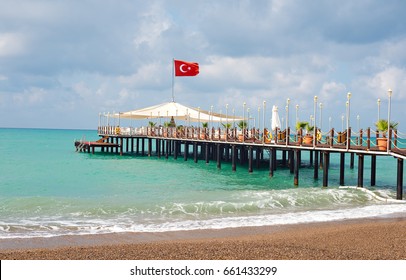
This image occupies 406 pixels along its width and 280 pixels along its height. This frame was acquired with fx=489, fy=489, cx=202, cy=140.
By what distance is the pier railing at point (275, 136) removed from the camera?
66.3 feet

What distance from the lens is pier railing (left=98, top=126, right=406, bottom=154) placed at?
20.2m

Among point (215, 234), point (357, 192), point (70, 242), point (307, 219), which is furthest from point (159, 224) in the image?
point (357, 192)

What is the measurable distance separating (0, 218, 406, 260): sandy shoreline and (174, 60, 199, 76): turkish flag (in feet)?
103

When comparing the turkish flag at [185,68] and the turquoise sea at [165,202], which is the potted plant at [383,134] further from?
the turkish flag at [185,68]

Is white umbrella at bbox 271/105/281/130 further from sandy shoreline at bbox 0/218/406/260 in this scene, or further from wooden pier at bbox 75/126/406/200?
sandy shoreline at bbox 0/218/406/260

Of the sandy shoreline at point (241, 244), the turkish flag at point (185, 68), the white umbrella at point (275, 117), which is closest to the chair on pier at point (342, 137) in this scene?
the white umbrella at point (275, 117)

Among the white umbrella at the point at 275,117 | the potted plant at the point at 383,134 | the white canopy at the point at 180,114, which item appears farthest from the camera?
the white canopy at the point at 180,114

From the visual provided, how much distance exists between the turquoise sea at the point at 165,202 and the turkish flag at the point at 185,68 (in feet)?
47.8

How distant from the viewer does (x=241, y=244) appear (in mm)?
10352

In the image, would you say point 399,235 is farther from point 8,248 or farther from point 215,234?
point 8,248

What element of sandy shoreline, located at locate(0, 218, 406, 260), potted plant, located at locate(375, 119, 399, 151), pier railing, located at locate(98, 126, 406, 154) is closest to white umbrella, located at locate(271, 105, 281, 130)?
pier railing, located at locate(98, 126, 406, 154)

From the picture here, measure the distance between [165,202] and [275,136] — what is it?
34.5 ft

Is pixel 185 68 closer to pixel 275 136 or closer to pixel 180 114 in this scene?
pixel 180 114

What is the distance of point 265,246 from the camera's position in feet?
32.9
